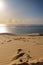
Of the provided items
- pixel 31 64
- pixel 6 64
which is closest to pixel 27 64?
pixel 31 64

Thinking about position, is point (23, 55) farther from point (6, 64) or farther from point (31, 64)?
point (31, 64)

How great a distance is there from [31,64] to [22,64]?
20 cm

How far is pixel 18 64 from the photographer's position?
11.2ft

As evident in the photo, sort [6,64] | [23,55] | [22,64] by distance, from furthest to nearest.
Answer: [23,55]
[6,64]
[22,64]

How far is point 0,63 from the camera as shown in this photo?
13.9 ft

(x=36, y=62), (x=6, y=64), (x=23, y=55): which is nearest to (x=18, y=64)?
(x=36, y=62)

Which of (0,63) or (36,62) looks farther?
(0,63)

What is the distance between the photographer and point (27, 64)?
344cm

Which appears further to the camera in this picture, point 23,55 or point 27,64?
point 23,55

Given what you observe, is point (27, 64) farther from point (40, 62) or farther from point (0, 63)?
point (0, 63)

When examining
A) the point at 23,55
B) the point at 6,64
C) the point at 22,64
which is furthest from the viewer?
the point at 23,55

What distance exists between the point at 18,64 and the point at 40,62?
0.46 metres

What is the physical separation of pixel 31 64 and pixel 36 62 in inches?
4.5

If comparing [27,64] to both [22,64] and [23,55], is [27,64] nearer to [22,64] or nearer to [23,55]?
[22,64]
